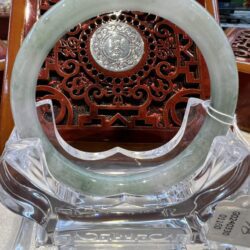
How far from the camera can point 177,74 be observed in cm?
90

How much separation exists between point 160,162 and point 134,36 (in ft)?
1.02

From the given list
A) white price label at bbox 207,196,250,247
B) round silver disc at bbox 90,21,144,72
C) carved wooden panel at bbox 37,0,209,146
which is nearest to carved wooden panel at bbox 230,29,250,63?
carved wooden panel at bbox 37,0,209,146

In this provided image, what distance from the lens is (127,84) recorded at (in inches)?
35.2

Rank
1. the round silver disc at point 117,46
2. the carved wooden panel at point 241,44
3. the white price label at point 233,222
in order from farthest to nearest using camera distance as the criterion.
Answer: the carved wooden panel at point 241,44
the round silver disc at point 117,46
the white price label at point 233,222

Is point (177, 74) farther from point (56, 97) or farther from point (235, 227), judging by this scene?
point (235, 227)

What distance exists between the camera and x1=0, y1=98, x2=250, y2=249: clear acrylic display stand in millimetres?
576

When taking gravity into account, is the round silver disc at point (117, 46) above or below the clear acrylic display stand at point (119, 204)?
above

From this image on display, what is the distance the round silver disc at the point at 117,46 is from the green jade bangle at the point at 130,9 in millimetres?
260

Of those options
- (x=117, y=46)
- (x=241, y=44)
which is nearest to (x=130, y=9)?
(x=117, y=46)

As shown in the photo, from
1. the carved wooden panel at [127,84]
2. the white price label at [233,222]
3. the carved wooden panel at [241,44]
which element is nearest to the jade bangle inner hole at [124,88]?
the carved wooden panel at [127,84]

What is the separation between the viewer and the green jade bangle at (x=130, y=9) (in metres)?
0.58

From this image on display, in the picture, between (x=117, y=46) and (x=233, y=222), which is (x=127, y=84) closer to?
(x=117, y=46)

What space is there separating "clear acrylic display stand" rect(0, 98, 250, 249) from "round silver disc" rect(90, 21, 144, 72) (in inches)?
11.1

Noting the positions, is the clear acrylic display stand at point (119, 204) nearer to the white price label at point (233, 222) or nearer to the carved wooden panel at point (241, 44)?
the white price label at point (233, 222)
